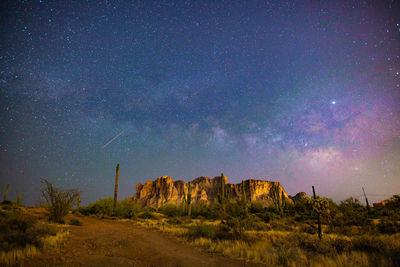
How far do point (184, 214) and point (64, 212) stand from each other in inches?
686

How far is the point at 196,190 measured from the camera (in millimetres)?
89875

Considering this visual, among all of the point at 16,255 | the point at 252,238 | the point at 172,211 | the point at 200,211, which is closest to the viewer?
the point at 16,255

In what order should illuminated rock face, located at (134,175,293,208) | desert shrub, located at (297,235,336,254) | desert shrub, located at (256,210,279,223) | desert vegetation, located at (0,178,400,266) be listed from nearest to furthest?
desert vegetation, located at (0,178,400,266), desert shrub, located at (297,235,336,254), desert shrub, located at (256,210,279,223), illuminated rock face, located at (134,175,293,208)

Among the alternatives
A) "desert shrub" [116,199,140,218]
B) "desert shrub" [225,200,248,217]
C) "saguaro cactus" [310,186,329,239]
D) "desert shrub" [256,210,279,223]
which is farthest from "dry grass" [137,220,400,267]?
"desert shrub" [116,199,140,218]

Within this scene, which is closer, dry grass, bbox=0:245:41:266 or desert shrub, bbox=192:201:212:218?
dry grass, bbox=0:245:41:266

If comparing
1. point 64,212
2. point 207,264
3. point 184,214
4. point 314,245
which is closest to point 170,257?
point 207,264

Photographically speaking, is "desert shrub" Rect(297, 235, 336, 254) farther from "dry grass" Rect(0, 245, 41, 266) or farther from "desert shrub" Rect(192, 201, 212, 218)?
"desert shrub" Rect(192, 201, 212, 218)

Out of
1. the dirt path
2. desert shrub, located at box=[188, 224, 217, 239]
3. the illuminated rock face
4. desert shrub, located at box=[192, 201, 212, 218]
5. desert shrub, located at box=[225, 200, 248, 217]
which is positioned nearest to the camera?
the dirt path

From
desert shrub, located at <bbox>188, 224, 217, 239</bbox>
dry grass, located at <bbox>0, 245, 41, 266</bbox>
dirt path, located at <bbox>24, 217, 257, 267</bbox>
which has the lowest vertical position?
desert shrub, located at <bbox>188, 224, 217, 239</bbox>

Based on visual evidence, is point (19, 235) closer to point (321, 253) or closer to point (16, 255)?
point (16, 255)

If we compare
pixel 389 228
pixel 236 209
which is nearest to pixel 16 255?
pixel 236 209

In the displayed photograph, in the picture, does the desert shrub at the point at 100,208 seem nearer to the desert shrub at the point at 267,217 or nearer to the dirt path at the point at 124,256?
the dirt path at the point at 124,256

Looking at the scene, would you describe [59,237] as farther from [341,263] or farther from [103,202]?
[103,202]

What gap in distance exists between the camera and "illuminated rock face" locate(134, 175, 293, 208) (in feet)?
281
